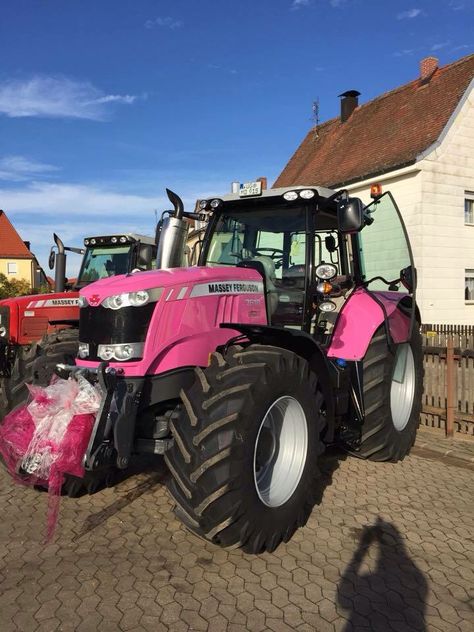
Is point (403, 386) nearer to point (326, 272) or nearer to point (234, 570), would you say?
point (326, 272)

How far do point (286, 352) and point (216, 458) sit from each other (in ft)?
2.95

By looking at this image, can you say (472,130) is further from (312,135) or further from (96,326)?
(96,326)

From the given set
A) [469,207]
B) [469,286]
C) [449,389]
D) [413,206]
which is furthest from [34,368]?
[469,207]

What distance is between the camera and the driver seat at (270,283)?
4254 mm

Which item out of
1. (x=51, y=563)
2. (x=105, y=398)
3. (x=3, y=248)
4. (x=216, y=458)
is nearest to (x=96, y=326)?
(x=105, y=398)

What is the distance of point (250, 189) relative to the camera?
14.9ft

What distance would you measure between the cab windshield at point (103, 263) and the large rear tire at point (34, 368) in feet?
11.3

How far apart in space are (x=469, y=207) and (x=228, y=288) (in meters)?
15.3

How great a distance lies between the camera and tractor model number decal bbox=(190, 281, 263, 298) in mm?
3551

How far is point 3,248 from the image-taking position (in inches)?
1957

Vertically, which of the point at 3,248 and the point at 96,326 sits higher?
the point at 3,248

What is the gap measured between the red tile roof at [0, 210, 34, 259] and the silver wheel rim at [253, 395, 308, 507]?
50385mm

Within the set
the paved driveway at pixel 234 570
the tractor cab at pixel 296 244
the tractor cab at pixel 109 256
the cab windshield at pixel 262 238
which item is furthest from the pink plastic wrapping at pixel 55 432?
the tractor cab at pixel 109 256

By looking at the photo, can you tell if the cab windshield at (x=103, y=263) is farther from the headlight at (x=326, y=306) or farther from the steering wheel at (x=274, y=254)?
the headlight at (x=326, y=306)
